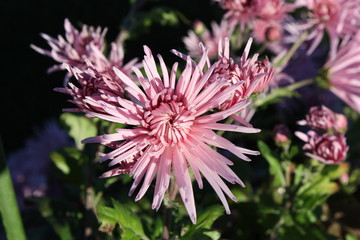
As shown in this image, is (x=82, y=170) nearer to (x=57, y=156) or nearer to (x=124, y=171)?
(x=57, y=156)

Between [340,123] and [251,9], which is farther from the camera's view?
[251,9]

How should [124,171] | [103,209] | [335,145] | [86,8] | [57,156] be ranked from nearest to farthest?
[124,171] < [103,209] < [335,145] < [57,156] < [86,8]

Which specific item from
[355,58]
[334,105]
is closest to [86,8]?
[334,105]

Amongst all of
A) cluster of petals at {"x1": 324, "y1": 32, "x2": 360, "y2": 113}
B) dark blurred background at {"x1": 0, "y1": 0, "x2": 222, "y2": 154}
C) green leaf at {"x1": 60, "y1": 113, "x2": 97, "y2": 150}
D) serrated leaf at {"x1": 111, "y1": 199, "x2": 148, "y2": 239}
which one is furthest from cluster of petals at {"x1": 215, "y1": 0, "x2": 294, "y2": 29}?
dark blurred background at {"x1": 0, "y1": 0, "x2": 222, "y2": 154}

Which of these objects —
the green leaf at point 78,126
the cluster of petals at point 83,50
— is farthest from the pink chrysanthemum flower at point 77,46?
the green leaf at point 78,126

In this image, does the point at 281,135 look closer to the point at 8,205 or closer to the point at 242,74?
the point at 242,74

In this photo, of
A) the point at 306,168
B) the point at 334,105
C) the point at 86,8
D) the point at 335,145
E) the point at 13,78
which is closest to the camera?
the point at 335,145

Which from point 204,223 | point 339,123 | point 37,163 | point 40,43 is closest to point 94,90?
point 204,223
